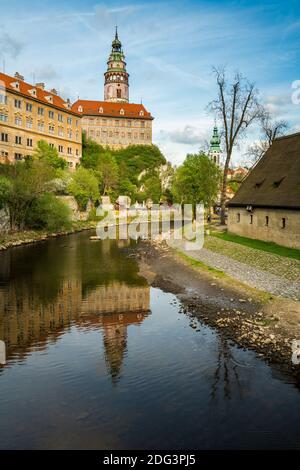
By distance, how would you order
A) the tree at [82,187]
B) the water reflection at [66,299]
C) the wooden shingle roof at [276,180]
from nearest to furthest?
the water reflection at [66,299] → the wooden shingle roof at [276,180] → the tree at [82,187]

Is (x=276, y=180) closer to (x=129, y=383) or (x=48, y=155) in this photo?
(x=129, y=383)

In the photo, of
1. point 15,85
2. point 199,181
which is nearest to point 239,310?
point 199,181

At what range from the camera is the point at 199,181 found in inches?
2282

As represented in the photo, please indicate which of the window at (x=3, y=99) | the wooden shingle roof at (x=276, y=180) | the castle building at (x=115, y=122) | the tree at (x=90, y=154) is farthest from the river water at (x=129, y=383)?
the castle building at (x=115, y=122)

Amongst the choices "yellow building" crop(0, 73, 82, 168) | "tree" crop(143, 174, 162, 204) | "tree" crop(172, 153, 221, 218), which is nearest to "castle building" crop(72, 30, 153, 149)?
"tree" crop(143, 174, 162, 204)

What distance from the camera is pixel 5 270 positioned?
28.4 m

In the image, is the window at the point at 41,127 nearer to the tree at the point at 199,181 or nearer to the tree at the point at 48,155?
the tree at the point at 48,155

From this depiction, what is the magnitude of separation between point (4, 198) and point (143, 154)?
58.7 meters

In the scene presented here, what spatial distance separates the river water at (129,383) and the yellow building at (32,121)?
41971mm

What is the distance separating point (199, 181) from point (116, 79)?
6930 centimetres

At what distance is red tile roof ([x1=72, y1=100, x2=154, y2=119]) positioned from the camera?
102 meters

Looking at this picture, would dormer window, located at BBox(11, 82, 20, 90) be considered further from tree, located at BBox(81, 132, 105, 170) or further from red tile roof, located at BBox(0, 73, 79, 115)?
tree, located at BBox(81, 132, 105, 170)

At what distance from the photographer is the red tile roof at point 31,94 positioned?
188ft

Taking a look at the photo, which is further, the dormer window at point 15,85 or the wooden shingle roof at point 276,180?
the dormer window at point 15,85
